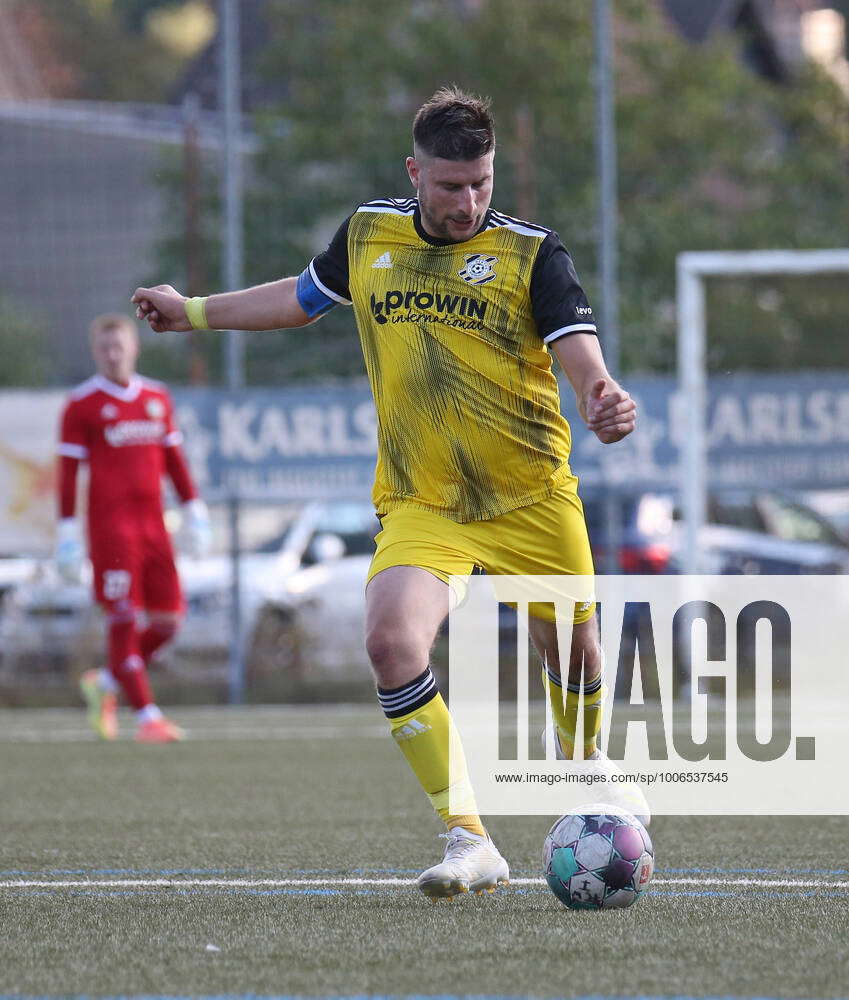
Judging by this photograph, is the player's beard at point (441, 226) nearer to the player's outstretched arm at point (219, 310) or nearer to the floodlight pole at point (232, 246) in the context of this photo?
the player's outstretched arm at point (219, 310)

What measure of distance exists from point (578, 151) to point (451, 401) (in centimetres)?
1612

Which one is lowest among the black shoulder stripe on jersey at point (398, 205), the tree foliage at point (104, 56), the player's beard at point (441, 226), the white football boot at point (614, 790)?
the white football boot at point (614, 790)

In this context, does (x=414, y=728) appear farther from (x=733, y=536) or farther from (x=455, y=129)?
(x=733, y=536)

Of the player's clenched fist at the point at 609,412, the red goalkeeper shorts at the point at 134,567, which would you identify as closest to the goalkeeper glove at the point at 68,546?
the red goalkeeper shorts at the point at 134,567

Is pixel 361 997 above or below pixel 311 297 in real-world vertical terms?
below

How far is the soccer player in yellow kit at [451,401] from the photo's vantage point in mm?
5363

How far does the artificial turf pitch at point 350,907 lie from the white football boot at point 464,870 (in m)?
0.05

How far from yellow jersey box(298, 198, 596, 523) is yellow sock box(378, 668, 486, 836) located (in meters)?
0.52

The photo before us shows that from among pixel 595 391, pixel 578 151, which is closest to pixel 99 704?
pixel 595 391

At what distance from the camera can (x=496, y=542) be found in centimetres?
562

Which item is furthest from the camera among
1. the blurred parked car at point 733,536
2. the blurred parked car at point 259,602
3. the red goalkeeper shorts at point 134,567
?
the blurred parked car at point 733,536

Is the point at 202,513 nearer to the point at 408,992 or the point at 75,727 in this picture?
the point at 75,727

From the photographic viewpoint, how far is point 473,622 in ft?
47.1

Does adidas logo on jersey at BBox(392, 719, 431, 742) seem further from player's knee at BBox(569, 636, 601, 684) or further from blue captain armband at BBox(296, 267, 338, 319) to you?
blue captain armband at BBox(296, 267, 338, 319)
